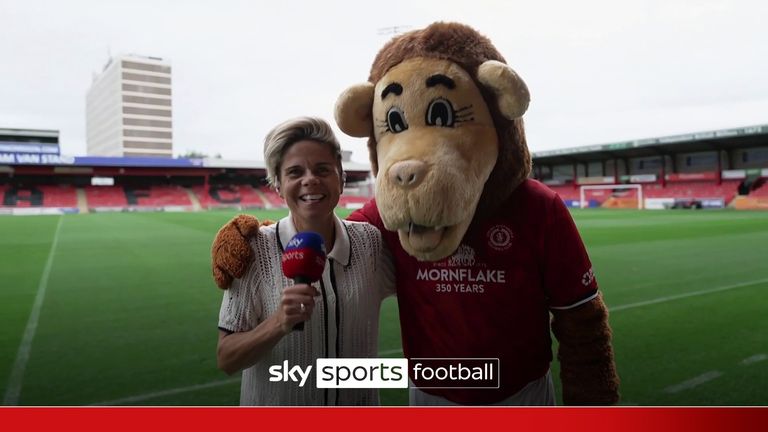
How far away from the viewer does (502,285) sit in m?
1.08

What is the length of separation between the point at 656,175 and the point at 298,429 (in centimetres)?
1038

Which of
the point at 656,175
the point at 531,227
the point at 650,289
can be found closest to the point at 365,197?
the point at 531,227

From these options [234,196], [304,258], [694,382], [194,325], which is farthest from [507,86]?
[234,196]

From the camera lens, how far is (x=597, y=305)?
1117 millimetres

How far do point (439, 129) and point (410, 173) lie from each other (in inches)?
4.6

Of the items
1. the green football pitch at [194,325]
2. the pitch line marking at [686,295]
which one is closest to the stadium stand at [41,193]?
the green football pitch at [194,325]

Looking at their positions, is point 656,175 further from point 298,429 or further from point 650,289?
point 298,429

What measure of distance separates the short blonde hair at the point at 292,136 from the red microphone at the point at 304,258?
17cm

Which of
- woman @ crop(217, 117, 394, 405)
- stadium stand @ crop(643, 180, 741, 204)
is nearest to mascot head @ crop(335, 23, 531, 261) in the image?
woman @ crop(217, 117, 394, 405)

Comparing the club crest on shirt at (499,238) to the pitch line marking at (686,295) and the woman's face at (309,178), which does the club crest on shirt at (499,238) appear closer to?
the woman's face at (309,178)

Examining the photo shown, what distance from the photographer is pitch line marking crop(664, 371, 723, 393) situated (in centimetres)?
184

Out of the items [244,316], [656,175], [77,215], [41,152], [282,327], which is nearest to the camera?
[282,327]

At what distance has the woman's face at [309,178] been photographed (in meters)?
0.95

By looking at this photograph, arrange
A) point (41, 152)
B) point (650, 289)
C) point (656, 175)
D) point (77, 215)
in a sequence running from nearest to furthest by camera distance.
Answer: point (41, 152) < point (650, 289) < point (77, 215) < point (656, 175)
